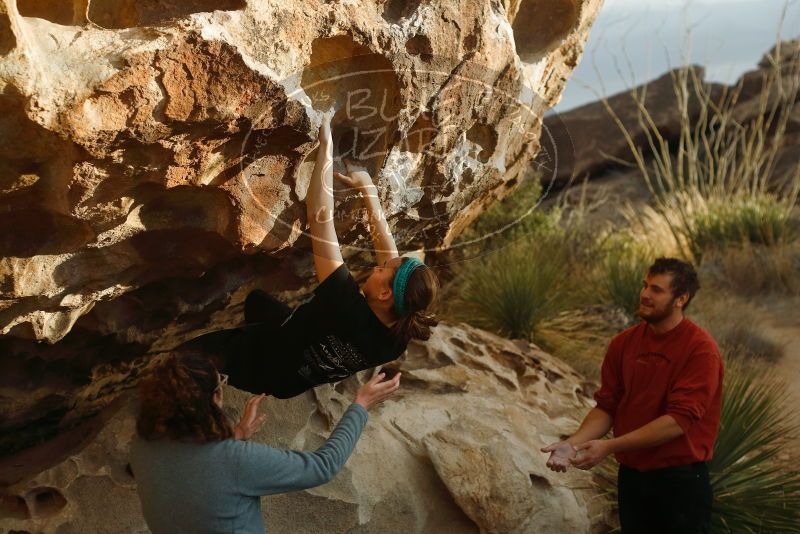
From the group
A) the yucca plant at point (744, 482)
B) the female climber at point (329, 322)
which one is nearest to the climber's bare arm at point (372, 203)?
the female climber at point (329, 322)

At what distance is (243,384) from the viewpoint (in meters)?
2.88

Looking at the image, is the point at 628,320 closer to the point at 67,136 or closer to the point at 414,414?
the point at 414,414

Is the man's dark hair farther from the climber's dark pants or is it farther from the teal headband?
the climber's dark pants

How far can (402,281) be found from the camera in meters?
2.62

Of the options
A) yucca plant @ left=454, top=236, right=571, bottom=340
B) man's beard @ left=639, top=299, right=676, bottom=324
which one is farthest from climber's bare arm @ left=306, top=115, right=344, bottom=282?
yucca plant @ left=454, top=236, right=571, bottom=340

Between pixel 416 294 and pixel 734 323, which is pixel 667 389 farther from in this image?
pixel 734 323

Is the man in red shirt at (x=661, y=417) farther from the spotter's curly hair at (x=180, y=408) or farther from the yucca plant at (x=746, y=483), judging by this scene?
the spotter's curly hair at (x=180, y=408)

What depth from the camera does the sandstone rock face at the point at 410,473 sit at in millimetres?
3154

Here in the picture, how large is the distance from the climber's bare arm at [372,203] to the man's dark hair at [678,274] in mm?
1015

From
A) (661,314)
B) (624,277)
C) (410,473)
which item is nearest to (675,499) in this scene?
(661,314)

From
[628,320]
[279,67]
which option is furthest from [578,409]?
[279,67]

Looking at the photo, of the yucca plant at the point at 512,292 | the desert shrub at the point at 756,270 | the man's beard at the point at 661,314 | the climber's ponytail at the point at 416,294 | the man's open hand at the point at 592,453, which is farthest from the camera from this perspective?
the desert shrub at the point at 756,270

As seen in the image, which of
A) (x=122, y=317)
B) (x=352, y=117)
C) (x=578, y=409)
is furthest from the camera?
(x=578, y=409)

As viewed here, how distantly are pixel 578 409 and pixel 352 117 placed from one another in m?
2.65
